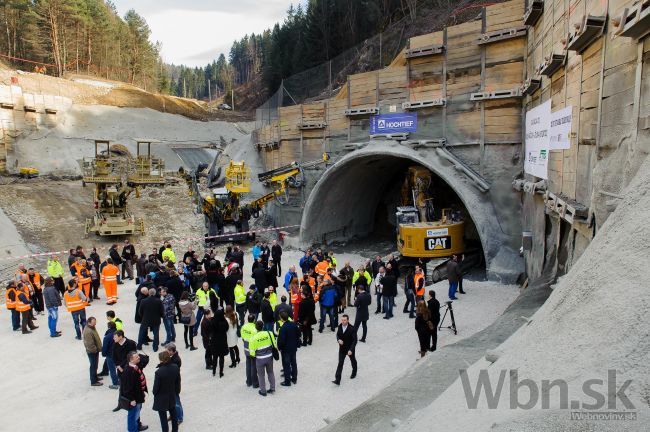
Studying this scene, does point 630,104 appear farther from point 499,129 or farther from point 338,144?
point 338,144

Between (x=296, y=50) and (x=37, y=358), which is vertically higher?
(x=296, y=50)

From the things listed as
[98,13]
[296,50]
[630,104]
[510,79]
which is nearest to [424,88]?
[510,79]

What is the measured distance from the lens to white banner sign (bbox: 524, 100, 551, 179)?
11000 mm

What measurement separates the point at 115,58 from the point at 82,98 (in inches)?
840

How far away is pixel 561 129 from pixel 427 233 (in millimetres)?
6892

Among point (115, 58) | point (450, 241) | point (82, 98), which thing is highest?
point (115, 58)

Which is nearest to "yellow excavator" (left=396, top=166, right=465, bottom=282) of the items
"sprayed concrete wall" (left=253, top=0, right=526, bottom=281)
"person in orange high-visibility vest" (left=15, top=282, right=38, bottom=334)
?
"sprayed concrete wall" (left=253, top=0, right=526, bottom=281)

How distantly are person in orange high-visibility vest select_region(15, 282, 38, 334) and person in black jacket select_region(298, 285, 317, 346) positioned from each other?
7.05 m

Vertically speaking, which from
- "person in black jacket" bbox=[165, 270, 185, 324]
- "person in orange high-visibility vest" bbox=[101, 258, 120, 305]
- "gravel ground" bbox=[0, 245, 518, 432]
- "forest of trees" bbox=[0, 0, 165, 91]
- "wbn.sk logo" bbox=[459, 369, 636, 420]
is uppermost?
"forest of trees" bbox=[0, 0, 165, 91]

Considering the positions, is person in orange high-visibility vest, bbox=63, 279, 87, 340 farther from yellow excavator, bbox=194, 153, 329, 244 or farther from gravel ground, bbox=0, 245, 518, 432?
yellow excavator, bbox=194, 153, 329, 244

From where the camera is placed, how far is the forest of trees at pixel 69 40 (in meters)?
46.5

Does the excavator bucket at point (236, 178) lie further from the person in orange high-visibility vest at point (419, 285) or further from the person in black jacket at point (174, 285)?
the person in orange high-visibility vest at point (419, 285)

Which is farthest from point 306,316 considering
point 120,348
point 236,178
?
point 236,178

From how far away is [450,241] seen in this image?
16.2m
